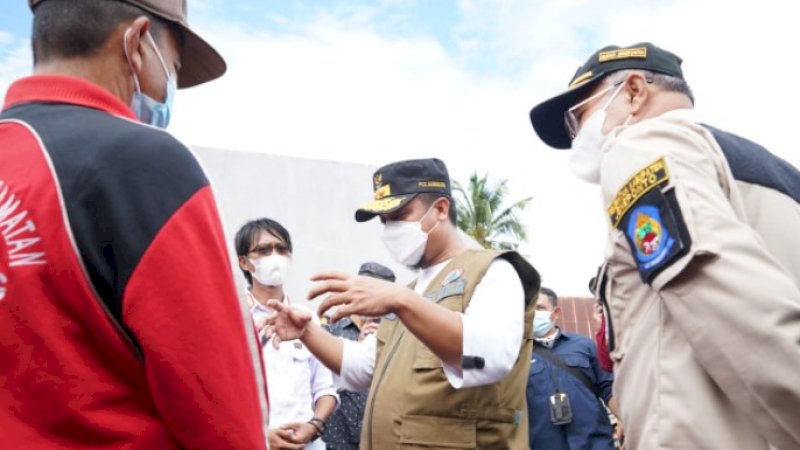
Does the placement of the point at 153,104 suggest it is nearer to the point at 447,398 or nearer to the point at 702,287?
the point at 702,287

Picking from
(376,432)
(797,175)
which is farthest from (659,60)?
(376,432)

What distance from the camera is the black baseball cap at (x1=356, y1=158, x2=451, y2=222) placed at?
374 centimetres

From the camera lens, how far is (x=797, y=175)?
79.7 inches

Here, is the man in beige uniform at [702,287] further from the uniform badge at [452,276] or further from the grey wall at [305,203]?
the grey wall at [305,203]

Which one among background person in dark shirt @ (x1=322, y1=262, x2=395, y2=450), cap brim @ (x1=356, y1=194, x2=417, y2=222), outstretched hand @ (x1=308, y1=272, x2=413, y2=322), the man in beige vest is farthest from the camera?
background person in dark shirt @ (x1=322, y1=262, x2=395, y2=450)

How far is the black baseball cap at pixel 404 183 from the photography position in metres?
3.74

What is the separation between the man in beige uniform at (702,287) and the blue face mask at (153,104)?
1088 mm

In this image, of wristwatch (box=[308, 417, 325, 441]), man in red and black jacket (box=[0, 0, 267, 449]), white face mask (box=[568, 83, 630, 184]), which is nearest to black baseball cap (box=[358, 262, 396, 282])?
wristwatch (box=[308, 417, 325, 441])

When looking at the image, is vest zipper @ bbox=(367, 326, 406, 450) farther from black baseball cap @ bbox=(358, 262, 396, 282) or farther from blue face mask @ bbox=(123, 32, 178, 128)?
black baseball cap @ bbox=(358, 262, 396, 282)

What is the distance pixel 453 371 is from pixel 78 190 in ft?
6.08

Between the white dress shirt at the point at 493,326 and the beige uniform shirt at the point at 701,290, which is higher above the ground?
the beige uniform shirt at the point at 701,290

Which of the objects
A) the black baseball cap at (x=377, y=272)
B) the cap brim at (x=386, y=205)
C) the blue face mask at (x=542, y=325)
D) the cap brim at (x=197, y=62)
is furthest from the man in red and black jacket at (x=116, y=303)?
the black baseball cap at (x=377, y=272)

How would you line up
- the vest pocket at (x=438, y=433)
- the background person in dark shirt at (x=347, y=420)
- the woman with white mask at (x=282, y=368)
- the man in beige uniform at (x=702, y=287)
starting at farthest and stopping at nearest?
the background person in dark shirt at (x=347, y=420) → the woman with white mask at (x=282, y=368) → the vest pocket at (x=438, y=433) → the man in beige uniform at (x=702, y=287)

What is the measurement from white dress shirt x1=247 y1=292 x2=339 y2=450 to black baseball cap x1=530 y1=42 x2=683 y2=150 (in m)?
2.11
